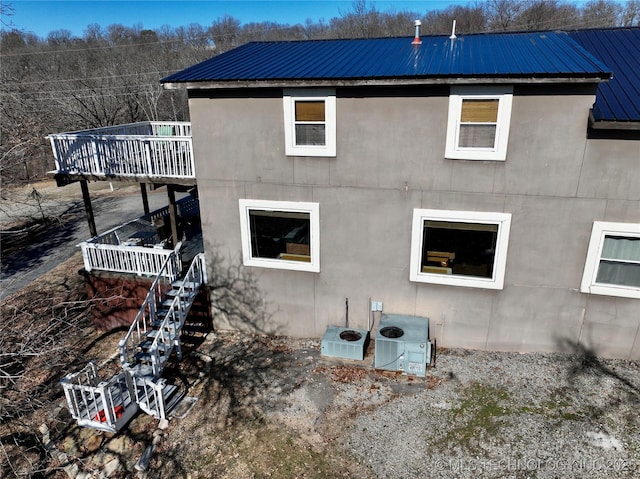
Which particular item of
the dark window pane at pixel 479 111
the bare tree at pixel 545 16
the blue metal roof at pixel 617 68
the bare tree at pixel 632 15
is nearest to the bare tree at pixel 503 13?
the bare tree at pixel 545 16

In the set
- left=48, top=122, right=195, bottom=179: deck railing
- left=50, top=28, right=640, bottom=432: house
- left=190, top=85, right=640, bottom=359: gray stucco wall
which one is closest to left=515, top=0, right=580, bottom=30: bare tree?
left=50, top=28, right=640, bottom=432: house

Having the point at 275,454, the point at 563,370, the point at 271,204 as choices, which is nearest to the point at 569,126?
the point at 563,370

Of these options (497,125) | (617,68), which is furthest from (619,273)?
(617,68)

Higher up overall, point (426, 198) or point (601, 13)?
point (601, 13)

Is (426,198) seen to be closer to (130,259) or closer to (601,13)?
(130,259)

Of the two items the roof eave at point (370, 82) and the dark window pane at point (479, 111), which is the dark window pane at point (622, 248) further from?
Answer: the dark window pane at point (479, 111)

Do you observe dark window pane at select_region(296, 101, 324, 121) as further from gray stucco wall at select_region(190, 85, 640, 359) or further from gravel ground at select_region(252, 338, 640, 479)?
gravel ground at select_region(252, 338, 640, 479)
